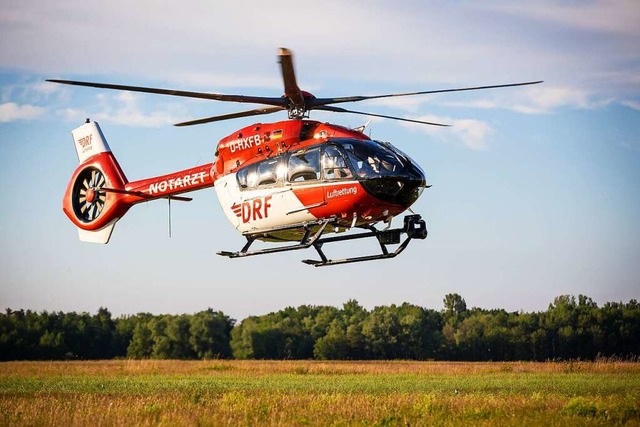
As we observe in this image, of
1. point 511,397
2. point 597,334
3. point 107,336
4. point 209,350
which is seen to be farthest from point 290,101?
point 597,334

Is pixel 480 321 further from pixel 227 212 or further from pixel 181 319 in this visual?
pixel 227 212

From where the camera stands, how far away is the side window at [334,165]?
2156cm

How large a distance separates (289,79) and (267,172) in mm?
2721

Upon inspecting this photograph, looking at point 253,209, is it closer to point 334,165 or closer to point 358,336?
point 334,165

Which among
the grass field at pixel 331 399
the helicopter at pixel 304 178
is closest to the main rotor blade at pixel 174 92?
the helicopter at pixel 304 178

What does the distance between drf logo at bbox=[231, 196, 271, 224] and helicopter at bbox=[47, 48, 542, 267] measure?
3 centimetres

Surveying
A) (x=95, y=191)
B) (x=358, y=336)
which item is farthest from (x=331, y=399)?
(x=358, y=336)

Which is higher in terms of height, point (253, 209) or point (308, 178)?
point (308, 178)

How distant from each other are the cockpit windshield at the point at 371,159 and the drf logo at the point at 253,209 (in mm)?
2772

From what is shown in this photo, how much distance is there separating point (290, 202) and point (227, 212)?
2.62 m

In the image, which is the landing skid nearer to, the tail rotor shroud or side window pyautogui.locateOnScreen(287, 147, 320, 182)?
side window pyautogui.locateOnScreen(287, 147, 320, 182)

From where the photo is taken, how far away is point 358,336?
88312mm

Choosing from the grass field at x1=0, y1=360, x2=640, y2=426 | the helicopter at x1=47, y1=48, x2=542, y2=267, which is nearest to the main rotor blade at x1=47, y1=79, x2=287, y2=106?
the helicopter at x1=47, y1=48, x2=542, y2=267

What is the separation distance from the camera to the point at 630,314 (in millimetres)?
94062
